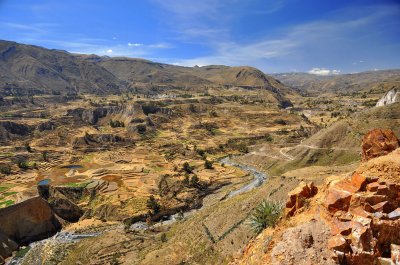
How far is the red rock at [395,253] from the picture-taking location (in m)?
18.1

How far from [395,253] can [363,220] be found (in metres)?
2.08

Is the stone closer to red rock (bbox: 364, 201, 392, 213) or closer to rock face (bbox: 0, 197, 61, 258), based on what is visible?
red rock (bbox: 364, 201, 392, 213)

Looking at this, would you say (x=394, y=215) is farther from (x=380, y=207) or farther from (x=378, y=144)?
(x=378, y=144)

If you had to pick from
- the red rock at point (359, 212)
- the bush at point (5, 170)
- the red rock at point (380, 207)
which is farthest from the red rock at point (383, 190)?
the bush at point (5, 170)

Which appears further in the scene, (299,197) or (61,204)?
(61,204)

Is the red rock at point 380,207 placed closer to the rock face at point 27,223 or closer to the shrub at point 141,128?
the rock face at point 27,223

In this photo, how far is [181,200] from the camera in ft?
243

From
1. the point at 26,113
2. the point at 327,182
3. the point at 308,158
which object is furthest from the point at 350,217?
the point at 26,113

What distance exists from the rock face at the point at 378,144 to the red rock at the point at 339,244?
17209 millimetres

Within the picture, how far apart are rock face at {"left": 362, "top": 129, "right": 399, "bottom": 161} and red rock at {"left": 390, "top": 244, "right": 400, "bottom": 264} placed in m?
16.2

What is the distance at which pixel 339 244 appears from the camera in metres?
18.5

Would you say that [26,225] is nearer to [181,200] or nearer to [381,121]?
[181,200]

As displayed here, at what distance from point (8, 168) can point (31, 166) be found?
250 inches

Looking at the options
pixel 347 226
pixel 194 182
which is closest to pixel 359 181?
pixel 347 226
